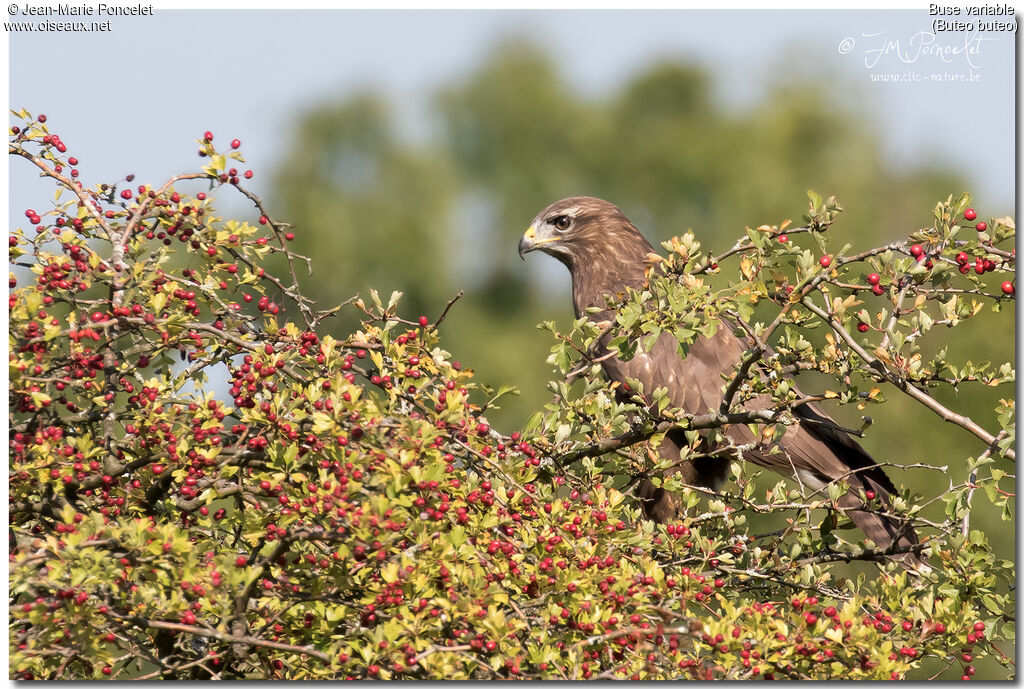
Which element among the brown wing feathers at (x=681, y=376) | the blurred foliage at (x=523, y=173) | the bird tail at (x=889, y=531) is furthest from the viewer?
the blurred foliage at (x=523, y=173)

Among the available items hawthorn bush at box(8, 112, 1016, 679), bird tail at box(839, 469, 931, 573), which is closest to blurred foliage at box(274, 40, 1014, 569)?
bird tail at box(839, 469, 931, 573)

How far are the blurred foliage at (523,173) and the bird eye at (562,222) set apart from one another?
23809 millimetres

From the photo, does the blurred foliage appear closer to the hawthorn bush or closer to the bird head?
the bird head

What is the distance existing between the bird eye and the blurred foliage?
23.8m

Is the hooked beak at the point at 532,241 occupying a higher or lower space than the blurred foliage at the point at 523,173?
lower

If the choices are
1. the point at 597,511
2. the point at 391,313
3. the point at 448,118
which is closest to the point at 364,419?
the point at 391,313

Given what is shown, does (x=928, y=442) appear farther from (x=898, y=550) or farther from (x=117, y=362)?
(x=117, y=362)

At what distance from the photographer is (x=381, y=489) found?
3.06m

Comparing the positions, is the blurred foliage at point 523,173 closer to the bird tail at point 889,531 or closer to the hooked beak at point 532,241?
the hooked beak at point 532,241

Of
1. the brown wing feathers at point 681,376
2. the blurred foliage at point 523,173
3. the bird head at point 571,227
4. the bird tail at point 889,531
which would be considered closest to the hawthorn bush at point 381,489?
the bird tail at point 889,531

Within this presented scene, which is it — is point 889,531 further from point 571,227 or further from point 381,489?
point 571,227

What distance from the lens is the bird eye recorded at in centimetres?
744

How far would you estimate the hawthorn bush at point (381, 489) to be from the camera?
308 cm

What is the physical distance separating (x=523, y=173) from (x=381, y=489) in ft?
121
